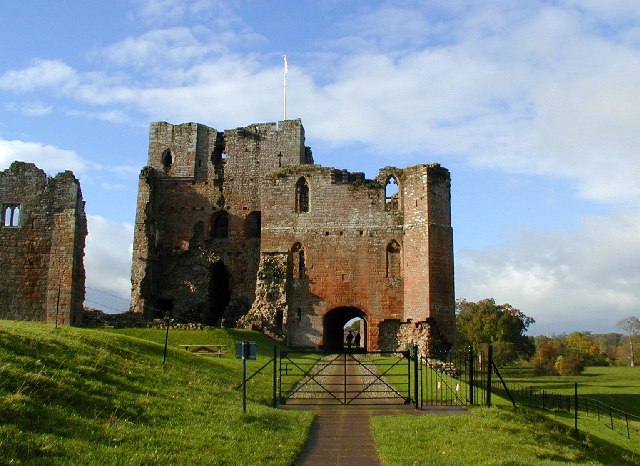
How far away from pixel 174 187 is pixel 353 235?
43.1 feet

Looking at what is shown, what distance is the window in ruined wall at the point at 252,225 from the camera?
1849 inches

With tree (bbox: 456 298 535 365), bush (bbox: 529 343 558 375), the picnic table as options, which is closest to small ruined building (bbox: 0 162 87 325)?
the picnic table

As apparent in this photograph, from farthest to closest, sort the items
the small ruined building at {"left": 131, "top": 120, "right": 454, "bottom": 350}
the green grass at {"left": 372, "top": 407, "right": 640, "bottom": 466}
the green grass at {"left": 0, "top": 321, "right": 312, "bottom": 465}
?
the small ruined building at {"left": 131, "top": 120, "right": 454, "bottom": 350} < the green grass at {"left": 372, "top": 407, "right": 640, "bottom": 466} < the green grass at {"left": 0, "top": 321, "right": 312, "bottom": 465}

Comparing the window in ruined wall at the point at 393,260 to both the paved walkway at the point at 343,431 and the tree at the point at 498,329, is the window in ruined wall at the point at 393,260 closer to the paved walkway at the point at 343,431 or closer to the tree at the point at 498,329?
the paved walkway at the point at 343,431

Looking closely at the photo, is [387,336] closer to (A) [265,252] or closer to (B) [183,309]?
(A) [265,252]

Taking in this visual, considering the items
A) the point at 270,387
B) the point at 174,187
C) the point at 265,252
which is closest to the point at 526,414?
the point at 270,387

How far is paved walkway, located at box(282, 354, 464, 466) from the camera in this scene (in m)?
12.0

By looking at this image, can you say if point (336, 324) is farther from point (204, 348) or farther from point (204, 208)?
point (204, 348)

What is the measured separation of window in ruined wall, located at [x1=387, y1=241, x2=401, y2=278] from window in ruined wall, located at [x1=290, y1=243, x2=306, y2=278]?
16.8ft

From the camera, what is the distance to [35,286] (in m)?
35.3

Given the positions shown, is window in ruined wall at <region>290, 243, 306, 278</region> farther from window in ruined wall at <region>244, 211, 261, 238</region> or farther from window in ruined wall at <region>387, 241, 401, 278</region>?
window in ruined wall at <region>387, 241, 401, 278</region>

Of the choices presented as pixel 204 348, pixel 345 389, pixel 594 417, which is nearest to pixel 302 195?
pixel 204 348

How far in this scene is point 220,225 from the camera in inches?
1896

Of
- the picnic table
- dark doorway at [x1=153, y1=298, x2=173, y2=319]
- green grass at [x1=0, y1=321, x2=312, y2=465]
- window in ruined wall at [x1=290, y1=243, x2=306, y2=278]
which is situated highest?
window in ruined wall at [x1=290, y1=243, x2=306, y2=278]
